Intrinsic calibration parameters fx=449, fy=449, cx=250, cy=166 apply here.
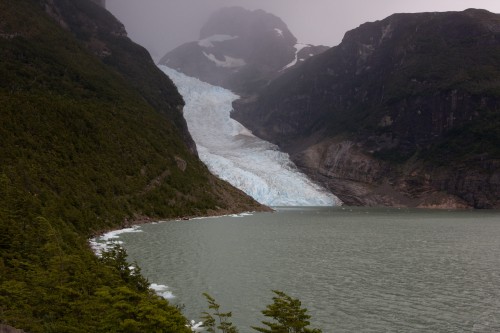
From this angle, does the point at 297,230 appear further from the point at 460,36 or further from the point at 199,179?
the point at 460,36

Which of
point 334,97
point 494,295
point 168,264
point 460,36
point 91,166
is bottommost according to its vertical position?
point 168,264

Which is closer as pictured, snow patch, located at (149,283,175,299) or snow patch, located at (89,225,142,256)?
snow patch, located at (149,283,175,299)

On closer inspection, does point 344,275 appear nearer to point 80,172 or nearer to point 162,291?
point 162,291

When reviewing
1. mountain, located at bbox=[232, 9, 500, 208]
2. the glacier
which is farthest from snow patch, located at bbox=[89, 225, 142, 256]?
mountain, located at bbox=[232, 9, 500, 208]

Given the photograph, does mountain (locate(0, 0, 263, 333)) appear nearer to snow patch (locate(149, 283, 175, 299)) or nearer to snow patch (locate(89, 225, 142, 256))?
snow patch (locate(149, 283, 175, 299))

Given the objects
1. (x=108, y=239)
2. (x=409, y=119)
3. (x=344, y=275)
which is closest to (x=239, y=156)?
(x=409, y=119)

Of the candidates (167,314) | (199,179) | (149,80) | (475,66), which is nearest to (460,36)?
(475,66)

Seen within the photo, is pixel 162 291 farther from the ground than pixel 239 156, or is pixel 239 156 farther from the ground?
pixel 239 156
